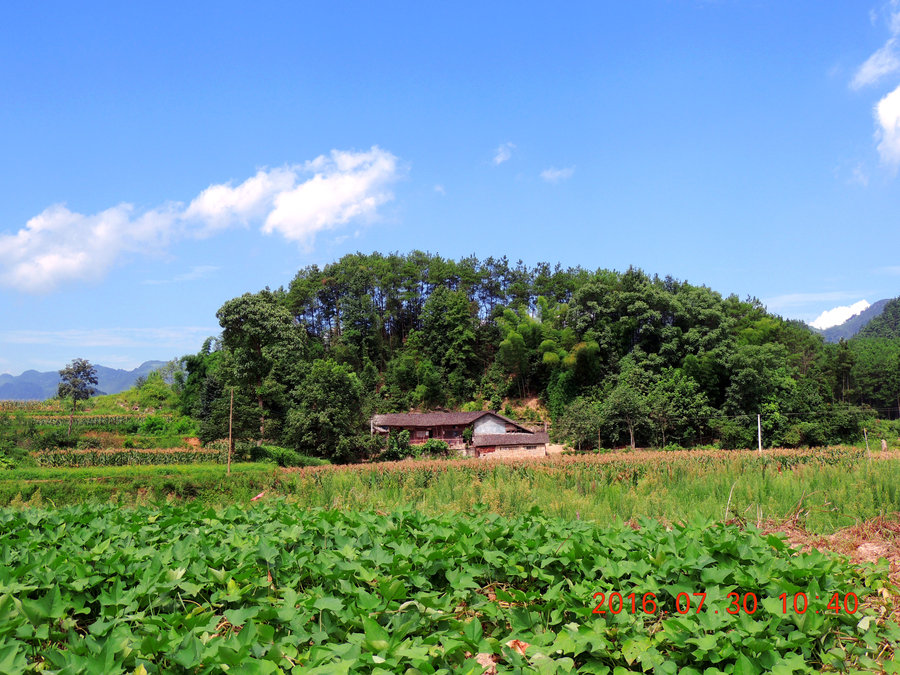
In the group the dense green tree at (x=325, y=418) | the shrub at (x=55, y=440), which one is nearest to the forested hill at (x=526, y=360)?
the dense green tree at (x=325, y=418)

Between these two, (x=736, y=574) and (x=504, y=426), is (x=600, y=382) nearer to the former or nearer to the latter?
(x=504, y=426)

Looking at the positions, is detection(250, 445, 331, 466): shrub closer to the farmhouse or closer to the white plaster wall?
the farmhouse

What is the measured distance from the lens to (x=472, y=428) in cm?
3862

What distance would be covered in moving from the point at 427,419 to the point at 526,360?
10.6m

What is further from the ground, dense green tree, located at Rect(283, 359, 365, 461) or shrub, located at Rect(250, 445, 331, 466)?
dense green tree, located at Rect(283, 359, 365, 461)

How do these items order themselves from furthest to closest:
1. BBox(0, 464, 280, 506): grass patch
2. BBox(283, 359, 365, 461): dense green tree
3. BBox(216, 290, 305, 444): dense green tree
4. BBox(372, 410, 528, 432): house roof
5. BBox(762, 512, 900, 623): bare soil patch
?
1. BBox(372, 410, 528, 432): house roof
2. BBox(216, 290, 305, 444): dense green tree
3. BBox(283, 359, 365, 461): dense green tree
4. BBox(0, 464, 280, 506): grass patch
5. BBox(762, 512, 900, 623): bare soil patch

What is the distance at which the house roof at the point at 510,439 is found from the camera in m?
36.2

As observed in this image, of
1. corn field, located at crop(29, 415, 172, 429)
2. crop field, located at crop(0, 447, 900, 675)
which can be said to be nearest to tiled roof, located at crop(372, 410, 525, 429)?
corn field, located at crop(29, 415, 172, 429)

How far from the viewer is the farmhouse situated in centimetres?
3628

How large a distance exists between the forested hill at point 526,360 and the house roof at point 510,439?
1671 mm

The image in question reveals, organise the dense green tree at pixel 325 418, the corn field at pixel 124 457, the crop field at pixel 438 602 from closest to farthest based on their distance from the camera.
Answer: the crop field at pixel 438 602
the corn field at pixel 124 457
the dense green tree at pixel 325 418

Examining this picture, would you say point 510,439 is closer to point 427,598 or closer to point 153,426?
point 153,426

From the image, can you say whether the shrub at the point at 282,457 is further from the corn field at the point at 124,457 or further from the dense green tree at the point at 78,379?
the dense green tree at the point at 78,379

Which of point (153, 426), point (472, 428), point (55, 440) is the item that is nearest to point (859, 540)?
point (472, 428)
